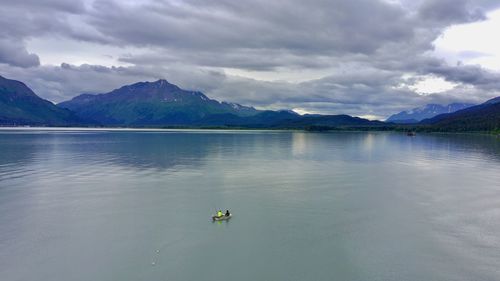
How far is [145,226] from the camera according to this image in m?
42.7

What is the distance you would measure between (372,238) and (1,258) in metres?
36.2

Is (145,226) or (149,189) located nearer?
(145,226)

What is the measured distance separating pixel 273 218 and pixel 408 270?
60.0 feet

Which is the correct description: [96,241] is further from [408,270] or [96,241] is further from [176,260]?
[408,270]

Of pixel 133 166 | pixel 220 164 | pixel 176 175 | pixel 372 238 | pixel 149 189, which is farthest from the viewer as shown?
pixel 220 164

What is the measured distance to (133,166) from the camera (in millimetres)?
91625

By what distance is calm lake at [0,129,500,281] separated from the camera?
3153cm

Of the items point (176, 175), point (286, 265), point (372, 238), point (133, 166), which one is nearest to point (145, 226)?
point (286, 265)

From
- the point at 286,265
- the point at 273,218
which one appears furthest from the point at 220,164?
the point at 286,265

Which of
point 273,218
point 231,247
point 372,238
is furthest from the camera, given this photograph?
point 273,218

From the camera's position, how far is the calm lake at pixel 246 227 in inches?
1241

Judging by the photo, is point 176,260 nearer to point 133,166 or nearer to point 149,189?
point 149,189

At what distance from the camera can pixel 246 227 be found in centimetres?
4312

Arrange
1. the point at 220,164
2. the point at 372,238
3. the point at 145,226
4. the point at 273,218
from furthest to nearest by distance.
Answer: the point at 220,164 < the point at 273,218 < the point at 145,226 < the point at 372,238
